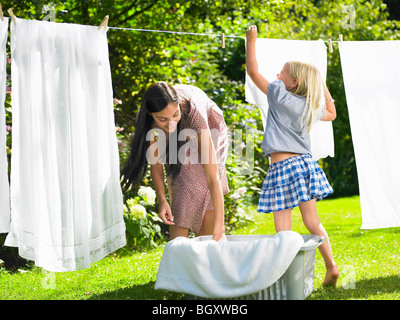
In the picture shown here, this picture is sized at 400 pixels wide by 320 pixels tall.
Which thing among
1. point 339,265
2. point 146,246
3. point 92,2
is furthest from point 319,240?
point 92,2

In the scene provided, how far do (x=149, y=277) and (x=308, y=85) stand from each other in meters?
1.37

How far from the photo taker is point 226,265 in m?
2.18

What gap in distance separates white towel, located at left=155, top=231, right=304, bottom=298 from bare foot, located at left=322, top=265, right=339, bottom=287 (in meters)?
0.62

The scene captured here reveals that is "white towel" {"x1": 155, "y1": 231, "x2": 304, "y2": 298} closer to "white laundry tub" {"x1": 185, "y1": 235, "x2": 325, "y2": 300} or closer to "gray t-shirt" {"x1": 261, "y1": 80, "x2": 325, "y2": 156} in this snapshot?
"white laundry tub" {"x1": 185, "y1": 235, "x2": 325, "y2": 300}

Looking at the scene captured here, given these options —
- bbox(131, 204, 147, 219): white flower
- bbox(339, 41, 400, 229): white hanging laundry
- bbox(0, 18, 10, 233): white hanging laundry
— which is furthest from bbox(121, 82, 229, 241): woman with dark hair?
bbox(131, 204, 147, 219): white flower

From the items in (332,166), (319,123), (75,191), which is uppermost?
(319,123)

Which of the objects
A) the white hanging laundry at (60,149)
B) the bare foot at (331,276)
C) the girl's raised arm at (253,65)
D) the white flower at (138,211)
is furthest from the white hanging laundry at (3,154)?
the bare foot at (331,276)

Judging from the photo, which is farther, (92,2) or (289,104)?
(92,2)

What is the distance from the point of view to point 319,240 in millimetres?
2436

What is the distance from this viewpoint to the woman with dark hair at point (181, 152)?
2420mm

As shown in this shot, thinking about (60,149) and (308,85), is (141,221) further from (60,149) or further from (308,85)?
(308,85)
